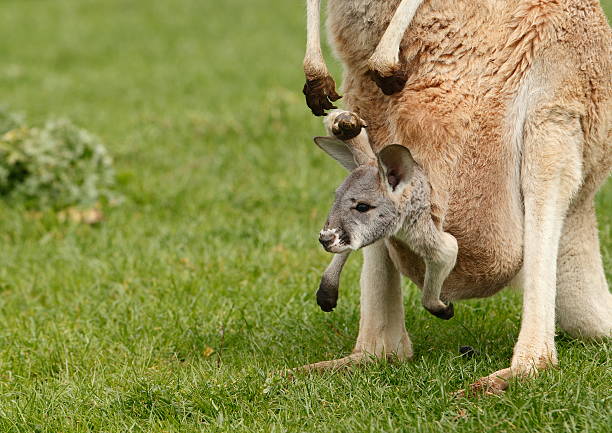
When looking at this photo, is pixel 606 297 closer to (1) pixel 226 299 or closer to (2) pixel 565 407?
(2) pixel 565 407

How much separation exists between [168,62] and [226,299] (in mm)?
9072

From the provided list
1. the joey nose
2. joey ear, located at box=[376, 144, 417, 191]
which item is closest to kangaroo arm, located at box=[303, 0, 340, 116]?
joey ear, located at box=[376, 144, 417, 191]

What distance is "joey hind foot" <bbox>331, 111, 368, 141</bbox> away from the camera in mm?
3684

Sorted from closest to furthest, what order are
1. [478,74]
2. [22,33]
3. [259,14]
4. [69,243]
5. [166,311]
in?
1. [478,74]
2. [166,311]
3. [69,243]
4. [22,33]
5. [259,14]

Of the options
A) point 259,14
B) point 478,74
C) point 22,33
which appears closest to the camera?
point 478,74

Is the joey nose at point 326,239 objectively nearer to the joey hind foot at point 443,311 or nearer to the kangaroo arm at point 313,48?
the joey hind foot at point 443,311

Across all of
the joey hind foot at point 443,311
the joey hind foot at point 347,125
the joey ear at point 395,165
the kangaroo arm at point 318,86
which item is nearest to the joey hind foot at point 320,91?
→ the kangaroo arm at point 318,86

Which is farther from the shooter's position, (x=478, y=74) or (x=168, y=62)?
(x=168, y=62)

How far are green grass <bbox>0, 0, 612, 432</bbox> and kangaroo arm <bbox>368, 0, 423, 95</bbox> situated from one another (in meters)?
1.13

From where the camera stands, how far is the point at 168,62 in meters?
14.1

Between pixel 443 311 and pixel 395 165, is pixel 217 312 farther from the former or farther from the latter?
pixel 395 165

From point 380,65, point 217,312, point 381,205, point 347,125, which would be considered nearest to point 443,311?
point 381,205

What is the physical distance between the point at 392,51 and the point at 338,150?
1.46ft

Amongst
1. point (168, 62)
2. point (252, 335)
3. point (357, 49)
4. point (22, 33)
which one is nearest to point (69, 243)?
point (252, 335)
